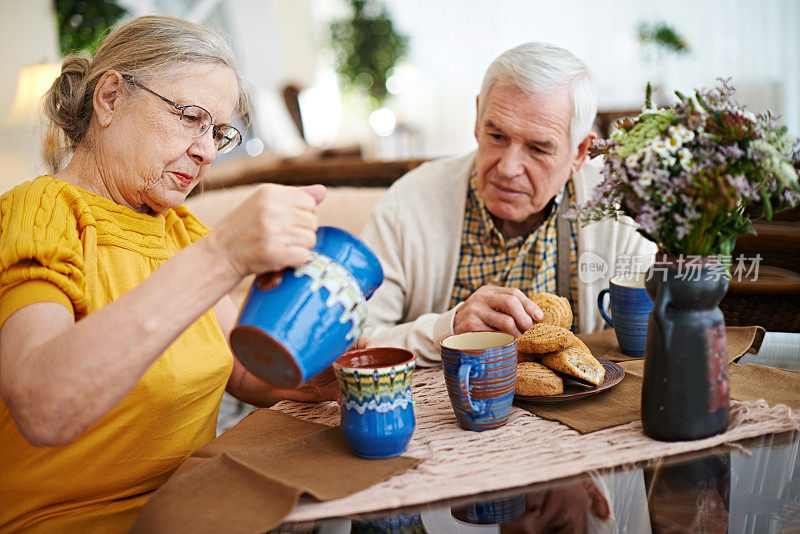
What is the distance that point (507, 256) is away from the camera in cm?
175

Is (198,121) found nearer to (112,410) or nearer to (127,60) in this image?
(127,60)

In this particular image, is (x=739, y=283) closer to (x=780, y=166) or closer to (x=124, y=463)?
(x=780, y=166)

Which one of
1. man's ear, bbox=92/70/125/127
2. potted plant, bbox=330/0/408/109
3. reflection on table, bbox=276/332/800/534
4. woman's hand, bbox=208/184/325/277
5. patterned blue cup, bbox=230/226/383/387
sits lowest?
reflection on table, bbox=276/332/800/534

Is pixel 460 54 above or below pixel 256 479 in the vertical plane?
above

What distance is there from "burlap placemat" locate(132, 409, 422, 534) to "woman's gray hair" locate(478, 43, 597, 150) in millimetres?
946

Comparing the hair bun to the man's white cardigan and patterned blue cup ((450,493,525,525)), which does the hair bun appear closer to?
the man's white cardigan

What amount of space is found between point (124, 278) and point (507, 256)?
100 centimetres

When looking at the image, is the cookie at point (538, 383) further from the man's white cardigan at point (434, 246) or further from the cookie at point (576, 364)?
the man's white cardigan at point (434, 246)

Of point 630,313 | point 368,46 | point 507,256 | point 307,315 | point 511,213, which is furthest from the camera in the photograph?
point 368,46

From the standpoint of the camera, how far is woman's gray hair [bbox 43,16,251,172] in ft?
3.46

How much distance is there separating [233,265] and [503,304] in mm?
580

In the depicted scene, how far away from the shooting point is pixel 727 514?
0.75 meters

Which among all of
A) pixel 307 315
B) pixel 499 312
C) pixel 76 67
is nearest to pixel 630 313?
pixel 499 312

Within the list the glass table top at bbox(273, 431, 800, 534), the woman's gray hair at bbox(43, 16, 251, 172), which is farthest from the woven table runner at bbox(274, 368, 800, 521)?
the woman's gray hair at bbox(43, 16, 251, 172)
